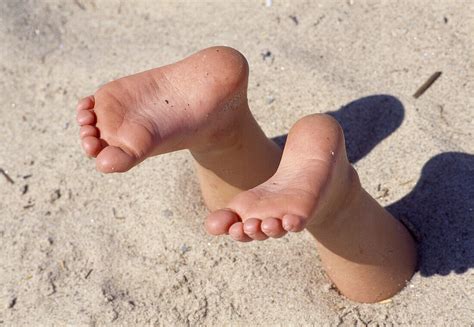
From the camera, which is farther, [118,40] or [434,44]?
[118,40]

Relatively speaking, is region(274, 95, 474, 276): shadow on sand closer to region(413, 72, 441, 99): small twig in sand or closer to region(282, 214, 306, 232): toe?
region(413, 72, 441, 99): small twig in sand

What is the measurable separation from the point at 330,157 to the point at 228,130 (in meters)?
0.32

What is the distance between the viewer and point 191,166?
189cm

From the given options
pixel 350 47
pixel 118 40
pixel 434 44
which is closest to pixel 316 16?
pixel 350 47

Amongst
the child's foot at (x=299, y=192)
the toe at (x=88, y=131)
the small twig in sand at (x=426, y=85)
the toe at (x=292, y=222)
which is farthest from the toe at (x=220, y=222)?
the small twig in sand at (x=426, y=85)

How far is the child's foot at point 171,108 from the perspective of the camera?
134 cm

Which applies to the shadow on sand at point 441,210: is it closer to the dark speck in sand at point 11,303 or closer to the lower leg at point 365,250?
the lower leg at point 365,250

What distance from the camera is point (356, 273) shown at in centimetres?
149

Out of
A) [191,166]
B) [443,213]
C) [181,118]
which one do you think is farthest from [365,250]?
[191,166]

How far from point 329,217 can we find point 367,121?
581 millimetres

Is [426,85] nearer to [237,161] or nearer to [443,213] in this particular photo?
[443,213]

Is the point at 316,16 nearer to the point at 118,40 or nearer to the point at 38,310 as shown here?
the point at 118,40

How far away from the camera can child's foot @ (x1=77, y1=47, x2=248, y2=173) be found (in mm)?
1340

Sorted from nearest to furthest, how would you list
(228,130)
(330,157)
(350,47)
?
(330,157) < (228,130) < (350,47)
